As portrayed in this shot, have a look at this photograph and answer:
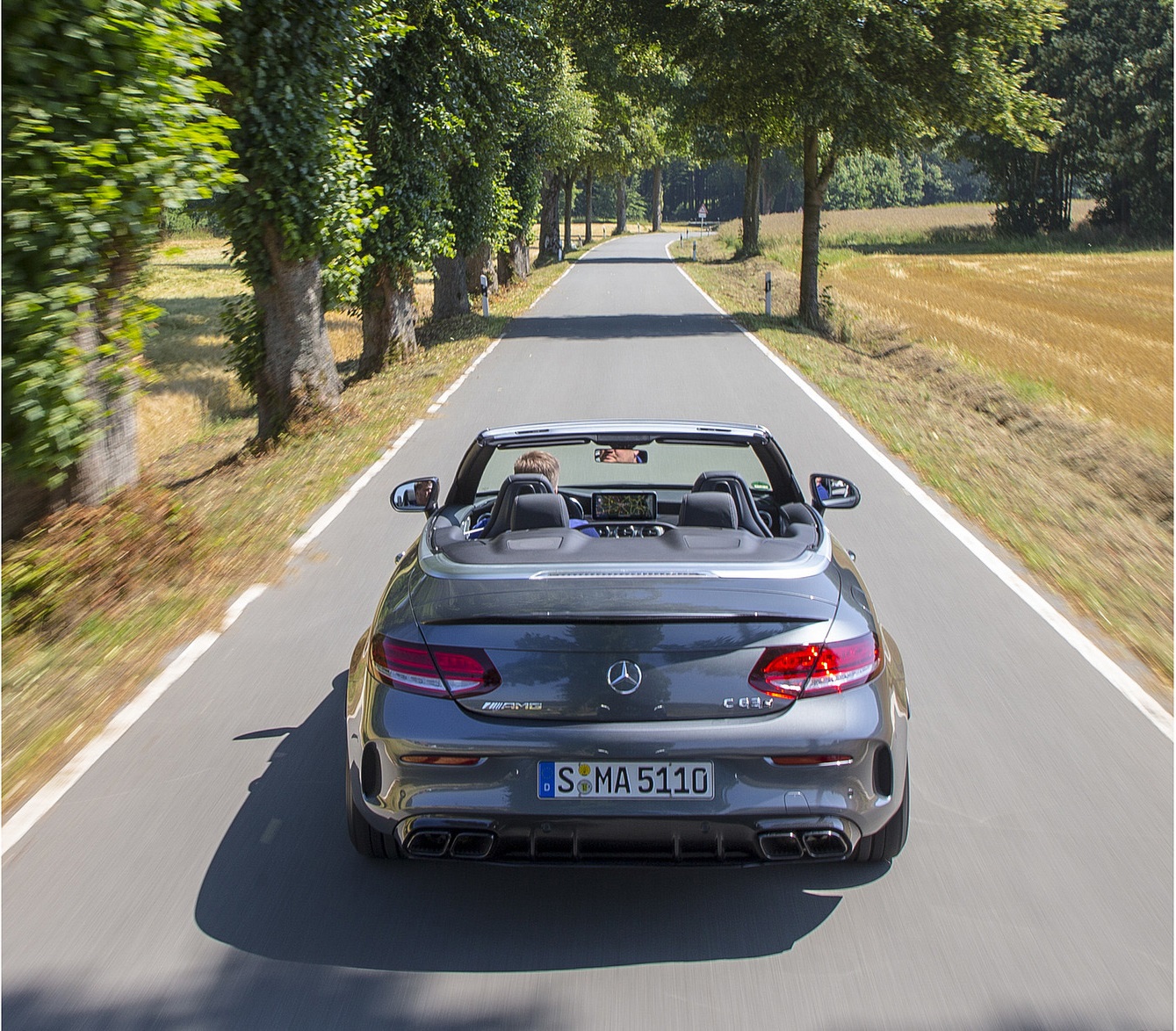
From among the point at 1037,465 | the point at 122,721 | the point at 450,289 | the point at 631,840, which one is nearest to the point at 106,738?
the point at 122,721

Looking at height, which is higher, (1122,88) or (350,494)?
(1122,88)

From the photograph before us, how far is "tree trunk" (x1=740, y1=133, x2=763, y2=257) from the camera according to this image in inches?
2071

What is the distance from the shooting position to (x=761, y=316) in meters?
29.1

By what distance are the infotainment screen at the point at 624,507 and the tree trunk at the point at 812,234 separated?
2332 centimetres

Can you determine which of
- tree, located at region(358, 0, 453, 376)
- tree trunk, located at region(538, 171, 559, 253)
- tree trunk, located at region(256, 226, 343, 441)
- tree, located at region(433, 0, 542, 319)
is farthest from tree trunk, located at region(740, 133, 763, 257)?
tree trunk, located at region(256, 226, 343, 441)

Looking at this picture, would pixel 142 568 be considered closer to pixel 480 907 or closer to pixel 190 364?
pixel 480 907

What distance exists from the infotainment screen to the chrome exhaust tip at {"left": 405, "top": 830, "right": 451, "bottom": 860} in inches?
71.4

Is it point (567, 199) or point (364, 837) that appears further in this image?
point (567, 199)

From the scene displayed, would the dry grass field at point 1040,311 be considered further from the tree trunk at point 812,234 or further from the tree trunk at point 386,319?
the tree trunk at point 386,319

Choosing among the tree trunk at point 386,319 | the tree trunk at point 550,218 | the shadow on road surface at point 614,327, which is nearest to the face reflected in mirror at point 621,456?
the tree trunk at point 386,319

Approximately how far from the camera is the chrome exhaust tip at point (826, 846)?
3.64m

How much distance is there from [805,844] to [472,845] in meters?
0.97

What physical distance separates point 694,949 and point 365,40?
12.6 m

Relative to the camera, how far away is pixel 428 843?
3721 mm
